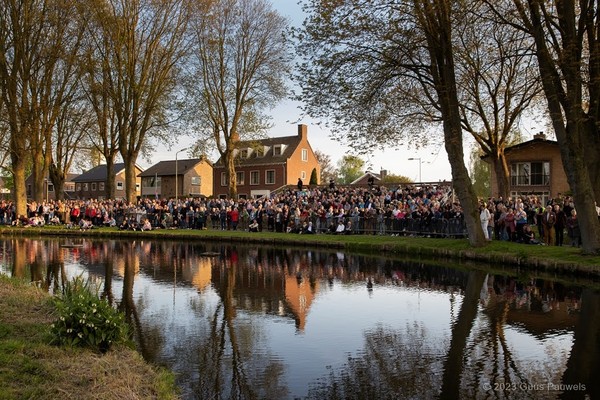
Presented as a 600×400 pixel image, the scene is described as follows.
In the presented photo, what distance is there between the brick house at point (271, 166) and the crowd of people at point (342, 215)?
2692 cm

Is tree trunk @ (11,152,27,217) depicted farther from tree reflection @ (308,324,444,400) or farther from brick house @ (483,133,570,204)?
brick house @ (483,133,570,204)

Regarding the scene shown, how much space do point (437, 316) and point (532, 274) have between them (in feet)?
24.1

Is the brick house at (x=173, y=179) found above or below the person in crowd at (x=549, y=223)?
above

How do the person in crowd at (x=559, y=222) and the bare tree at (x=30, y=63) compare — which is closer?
the person in crowd at (x=559, y=222)

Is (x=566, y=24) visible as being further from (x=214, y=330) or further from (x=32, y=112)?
(x=32, y=112)

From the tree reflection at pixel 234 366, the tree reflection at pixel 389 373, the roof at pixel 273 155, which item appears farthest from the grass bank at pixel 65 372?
the roof at pixel 273 155

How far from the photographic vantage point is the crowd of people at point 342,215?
23.2 m

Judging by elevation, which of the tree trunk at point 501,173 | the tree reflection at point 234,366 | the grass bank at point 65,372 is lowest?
the tree reflection at point 234,366

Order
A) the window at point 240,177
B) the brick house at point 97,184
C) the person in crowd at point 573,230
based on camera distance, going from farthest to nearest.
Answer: the brick house at point 97,184 < the window at point 240,177 < the person in crowd at point 573,230

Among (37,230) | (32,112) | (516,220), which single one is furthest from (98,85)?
(516,220)

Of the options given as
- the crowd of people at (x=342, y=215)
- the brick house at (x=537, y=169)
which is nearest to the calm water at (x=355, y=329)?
the crowd of people at (x=342, y=215)

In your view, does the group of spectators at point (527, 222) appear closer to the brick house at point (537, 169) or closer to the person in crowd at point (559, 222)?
the person in crowd at point (559, 222)

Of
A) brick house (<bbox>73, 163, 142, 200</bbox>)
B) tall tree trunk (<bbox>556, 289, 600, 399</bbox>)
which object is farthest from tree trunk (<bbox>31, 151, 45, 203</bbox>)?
brick house (<bbox>73, 163, 142, 200</bbox>)

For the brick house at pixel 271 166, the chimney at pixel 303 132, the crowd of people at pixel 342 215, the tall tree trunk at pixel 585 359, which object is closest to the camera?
the tall tree trunk at pixel 585 359
